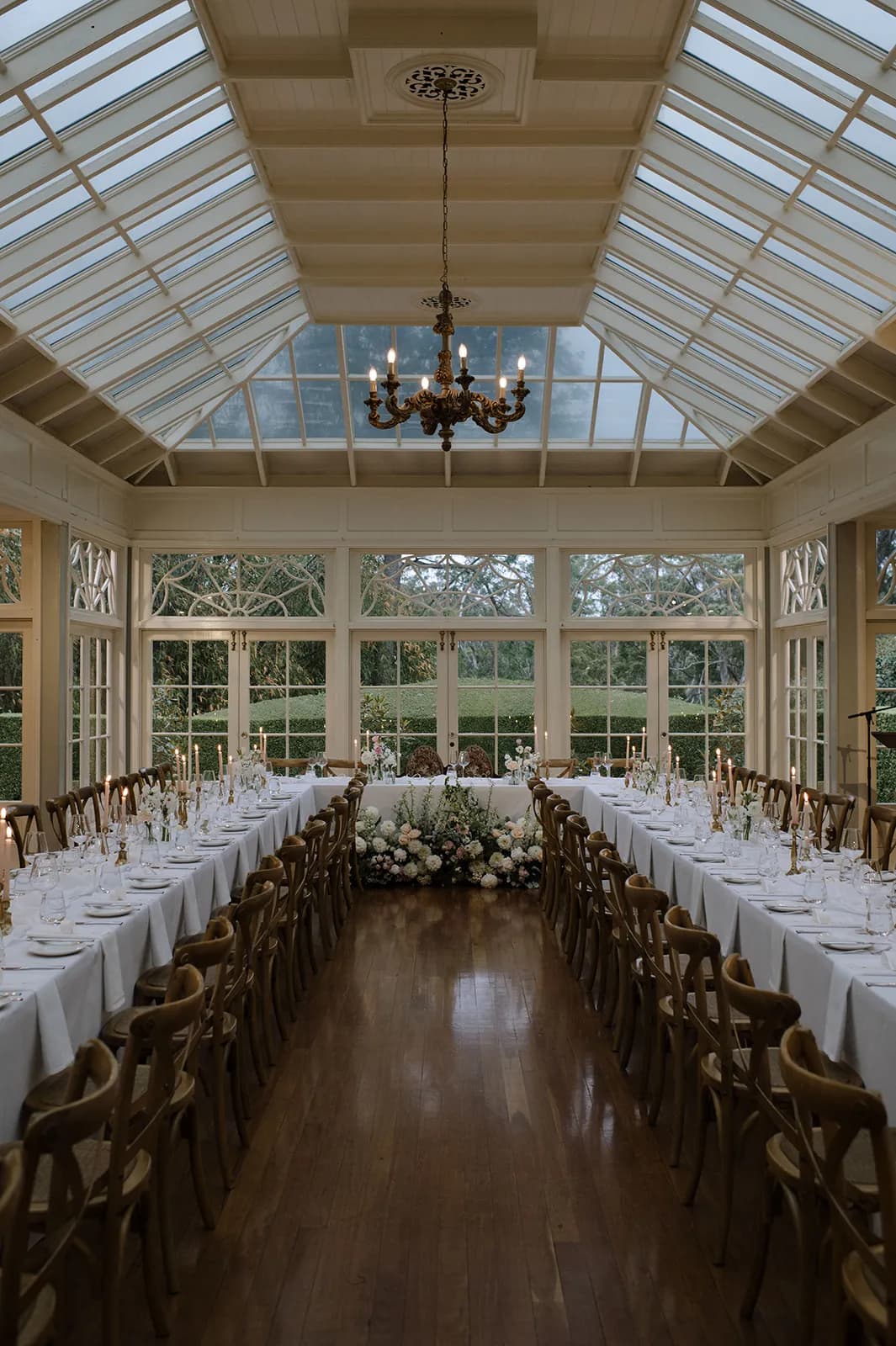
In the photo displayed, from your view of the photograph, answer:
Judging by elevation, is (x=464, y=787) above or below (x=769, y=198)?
below

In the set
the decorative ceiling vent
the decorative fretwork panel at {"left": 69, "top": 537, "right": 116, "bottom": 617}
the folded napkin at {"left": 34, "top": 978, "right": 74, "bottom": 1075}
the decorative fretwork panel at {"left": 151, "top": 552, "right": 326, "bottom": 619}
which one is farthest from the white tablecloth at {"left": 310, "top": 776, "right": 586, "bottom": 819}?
the folded napkin at {"left": 34, "top": 978, "right": 74, "bottom": 1075}

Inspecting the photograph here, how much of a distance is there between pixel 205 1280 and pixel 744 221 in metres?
6.64

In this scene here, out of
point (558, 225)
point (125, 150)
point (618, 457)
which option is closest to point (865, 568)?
point (618, 457)

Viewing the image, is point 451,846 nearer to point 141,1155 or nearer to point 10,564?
point 10,564

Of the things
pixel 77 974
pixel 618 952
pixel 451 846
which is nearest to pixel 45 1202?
pixel 77 974

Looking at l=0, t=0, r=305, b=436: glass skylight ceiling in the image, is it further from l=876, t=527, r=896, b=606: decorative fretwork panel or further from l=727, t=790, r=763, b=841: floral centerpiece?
l=876, t=527, r=896, b=606: decorative fretwork panel

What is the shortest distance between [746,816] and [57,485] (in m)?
6.61

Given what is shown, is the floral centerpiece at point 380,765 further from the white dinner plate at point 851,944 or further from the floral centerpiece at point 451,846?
the white dinner plate at point 851,944

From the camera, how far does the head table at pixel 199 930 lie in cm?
324

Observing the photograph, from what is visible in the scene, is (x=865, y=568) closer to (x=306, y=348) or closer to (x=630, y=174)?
(x=630, y=174)

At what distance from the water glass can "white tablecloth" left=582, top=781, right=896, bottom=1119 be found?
2.81 meters

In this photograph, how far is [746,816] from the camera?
6254 millimetres

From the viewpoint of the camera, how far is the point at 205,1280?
3164 mm

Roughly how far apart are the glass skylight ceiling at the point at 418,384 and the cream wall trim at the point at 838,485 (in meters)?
Answer: 1.10
